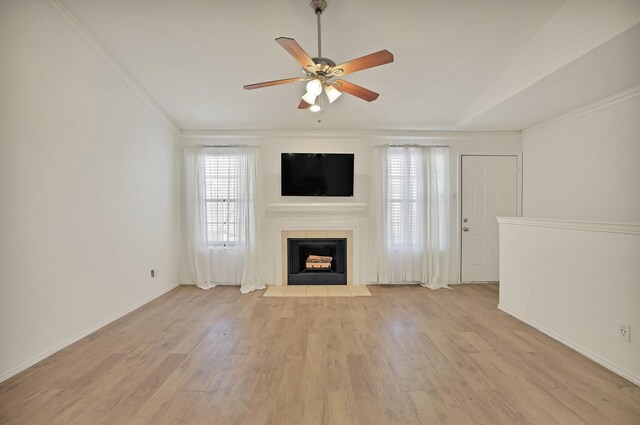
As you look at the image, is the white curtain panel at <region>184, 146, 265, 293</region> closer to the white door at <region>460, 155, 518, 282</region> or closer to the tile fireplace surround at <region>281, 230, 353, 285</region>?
the tile fireplace surround at <region>281, 230, 353, 285</region>

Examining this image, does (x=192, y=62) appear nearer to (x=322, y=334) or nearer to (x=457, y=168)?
(x=322, y=334)

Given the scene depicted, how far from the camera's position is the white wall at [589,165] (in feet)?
9.64

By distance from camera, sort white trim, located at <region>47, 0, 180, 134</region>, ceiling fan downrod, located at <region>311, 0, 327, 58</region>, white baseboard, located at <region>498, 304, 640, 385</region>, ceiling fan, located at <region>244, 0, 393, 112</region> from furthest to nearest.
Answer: white trim, located at <region>47, 0, 180, 134</region> → ceiling fan downrod, located at <region>311, 0, 327, 58</region> → white baseboard, located at <region>498, 304, 640, 385</region> → ceiling fan, located at <region>244, 0, 393, 112</region>

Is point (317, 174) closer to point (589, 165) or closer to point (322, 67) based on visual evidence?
point (322, 67)

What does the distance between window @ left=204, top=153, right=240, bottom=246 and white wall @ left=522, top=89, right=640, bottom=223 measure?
449cm

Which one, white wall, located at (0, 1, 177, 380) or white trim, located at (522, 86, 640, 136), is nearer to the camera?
white wall, located at (0, 1, 177, 380)

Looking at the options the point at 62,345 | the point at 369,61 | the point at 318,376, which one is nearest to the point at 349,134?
the point at 369,61

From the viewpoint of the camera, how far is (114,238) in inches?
124

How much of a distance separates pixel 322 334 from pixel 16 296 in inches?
97.5

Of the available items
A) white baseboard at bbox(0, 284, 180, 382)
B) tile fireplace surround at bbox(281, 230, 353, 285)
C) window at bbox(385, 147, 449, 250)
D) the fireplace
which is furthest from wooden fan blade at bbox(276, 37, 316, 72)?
white baseboard at bbox(0, 284, 180, 382)

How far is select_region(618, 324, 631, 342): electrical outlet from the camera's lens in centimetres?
212

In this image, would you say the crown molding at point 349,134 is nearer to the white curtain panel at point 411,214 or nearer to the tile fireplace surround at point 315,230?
the white curtain panel at point 411,214

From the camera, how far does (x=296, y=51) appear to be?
1.92 m

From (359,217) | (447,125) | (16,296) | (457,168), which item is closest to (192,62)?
(16,296)
